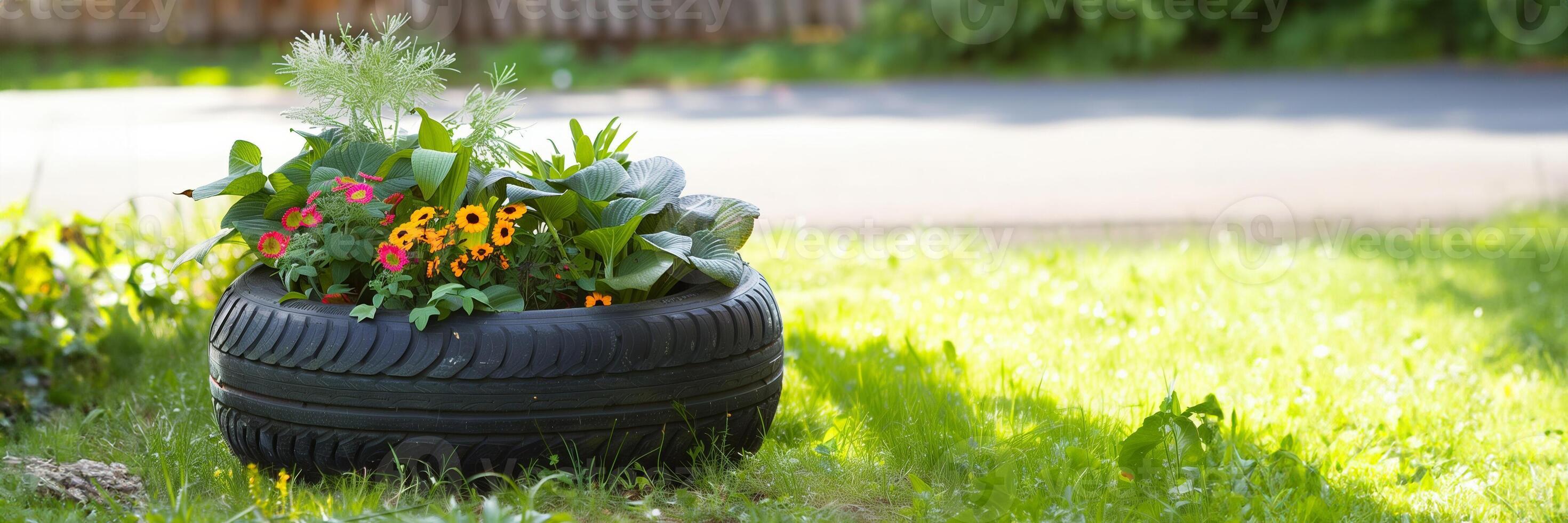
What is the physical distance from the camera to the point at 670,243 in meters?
2.52

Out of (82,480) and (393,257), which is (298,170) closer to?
(393,257)

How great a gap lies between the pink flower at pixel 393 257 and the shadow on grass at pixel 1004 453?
0.99 m

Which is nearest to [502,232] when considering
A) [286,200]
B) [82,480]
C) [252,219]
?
[286,200]

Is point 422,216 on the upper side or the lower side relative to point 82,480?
upper

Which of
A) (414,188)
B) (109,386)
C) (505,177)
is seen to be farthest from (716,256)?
(109,386)

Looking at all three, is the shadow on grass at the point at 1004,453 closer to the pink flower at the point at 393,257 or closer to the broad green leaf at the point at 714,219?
the broad green leaf at the point at 714,219

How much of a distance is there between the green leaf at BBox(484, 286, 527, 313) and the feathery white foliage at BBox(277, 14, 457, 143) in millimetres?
499

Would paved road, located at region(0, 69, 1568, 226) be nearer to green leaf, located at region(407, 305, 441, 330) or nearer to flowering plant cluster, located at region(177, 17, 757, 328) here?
flowering plant cluster, located at region(177, 17, 757, 328)

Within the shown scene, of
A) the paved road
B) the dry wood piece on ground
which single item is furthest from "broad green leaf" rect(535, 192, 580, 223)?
the paved road

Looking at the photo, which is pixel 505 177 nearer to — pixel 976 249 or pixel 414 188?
pixel 414 188

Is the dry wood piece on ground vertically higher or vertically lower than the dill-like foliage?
lower

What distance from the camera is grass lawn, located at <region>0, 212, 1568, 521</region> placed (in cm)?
249

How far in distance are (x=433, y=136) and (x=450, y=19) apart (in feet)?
33.3

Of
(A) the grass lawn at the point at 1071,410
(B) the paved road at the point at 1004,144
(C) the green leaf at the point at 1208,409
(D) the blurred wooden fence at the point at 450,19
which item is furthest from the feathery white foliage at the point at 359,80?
(D) the blurred wooden fence at the point at 450,19
